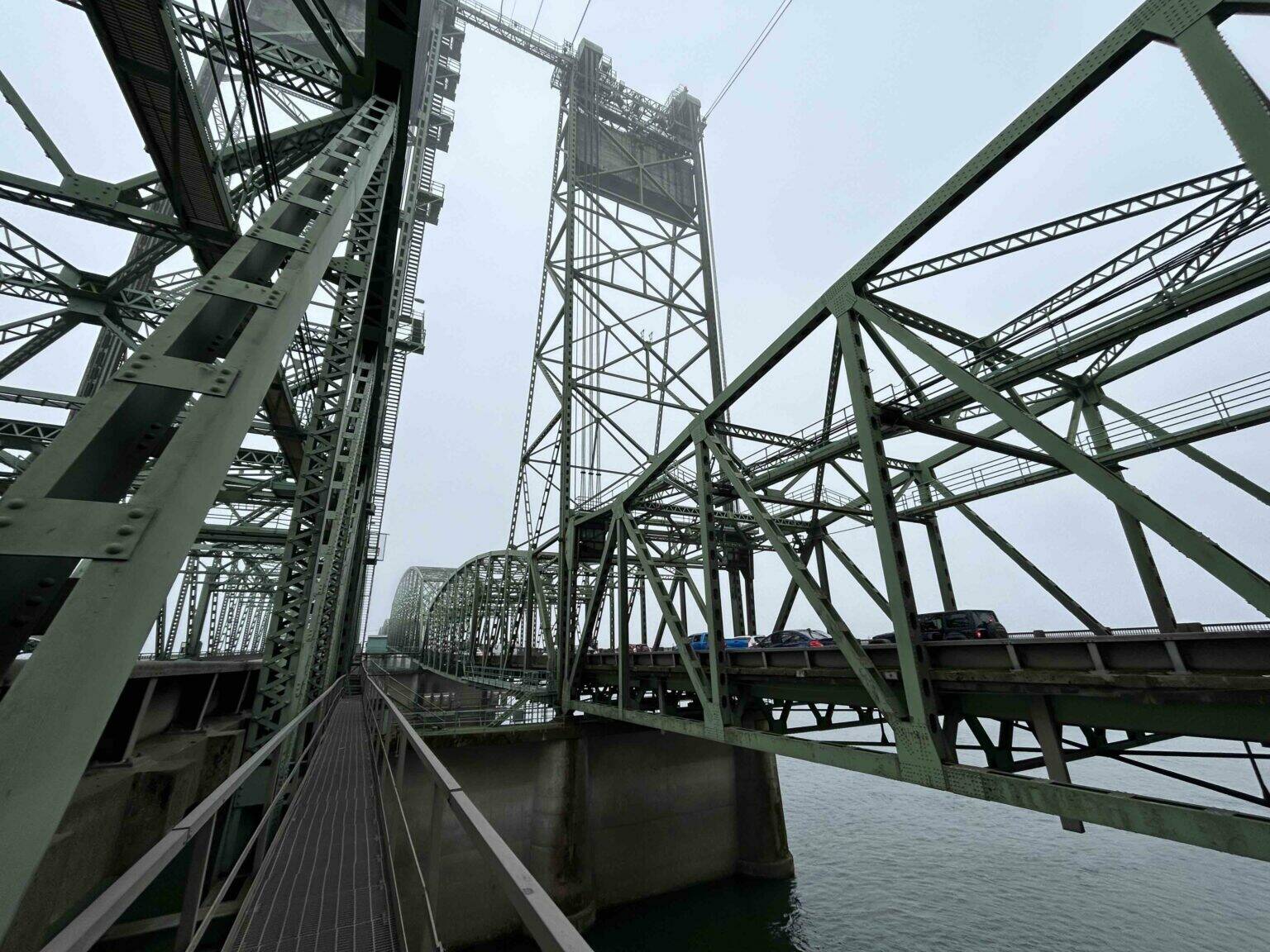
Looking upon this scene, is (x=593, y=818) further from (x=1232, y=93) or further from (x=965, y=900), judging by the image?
(x=1232, y=93)

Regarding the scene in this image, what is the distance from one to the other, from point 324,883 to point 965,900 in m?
20.7

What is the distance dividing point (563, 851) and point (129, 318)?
17.1 metres

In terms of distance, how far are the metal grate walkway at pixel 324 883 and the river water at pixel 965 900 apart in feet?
39.4

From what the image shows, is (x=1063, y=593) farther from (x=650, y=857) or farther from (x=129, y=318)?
(x=129, y=318)

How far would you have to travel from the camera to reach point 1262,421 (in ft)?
32.0

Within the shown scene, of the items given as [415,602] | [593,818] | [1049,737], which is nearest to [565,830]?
[593,818]

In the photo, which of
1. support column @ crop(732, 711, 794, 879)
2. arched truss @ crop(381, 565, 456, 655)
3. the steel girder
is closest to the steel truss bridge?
the steel girder

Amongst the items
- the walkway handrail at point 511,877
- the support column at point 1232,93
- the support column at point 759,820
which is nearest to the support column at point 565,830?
the support column at point 759,820

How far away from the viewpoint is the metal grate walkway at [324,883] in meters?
3.60

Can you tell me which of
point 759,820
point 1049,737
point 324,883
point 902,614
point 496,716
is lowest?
point 759,820

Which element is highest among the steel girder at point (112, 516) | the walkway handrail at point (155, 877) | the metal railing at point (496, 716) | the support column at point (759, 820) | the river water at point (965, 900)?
the steel girder at point (112, 516)

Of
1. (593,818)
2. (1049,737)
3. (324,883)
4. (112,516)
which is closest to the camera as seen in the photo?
(112,516)

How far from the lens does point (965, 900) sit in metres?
17.1

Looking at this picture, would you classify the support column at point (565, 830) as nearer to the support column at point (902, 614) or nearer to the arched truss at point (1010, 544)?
the arched truss at point (1010, 544)
